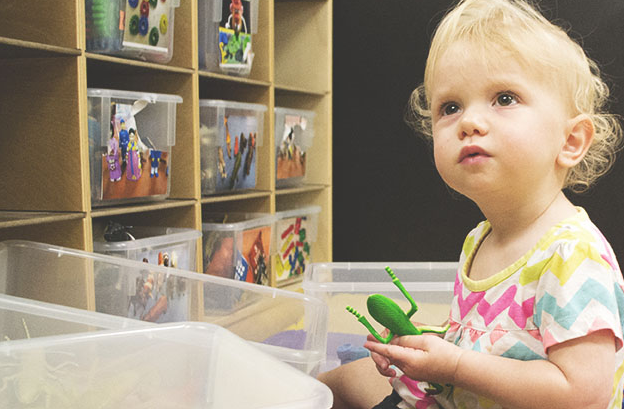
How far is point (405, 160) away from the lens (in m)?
2.54

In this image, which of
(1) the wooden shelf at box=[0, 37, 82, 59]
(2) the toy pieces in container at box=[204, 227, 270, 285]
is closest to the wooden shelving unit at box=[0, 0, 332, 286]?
(1) the wooden shelf at box=[0, 37, 82, 59]

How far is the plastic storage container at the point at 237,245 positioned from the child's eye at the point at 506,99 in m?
1.23

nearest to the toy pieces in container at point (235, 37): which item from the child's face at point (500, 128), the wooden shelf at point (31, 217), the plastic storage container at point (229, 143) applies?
the plastic storage container at point (229, 143)

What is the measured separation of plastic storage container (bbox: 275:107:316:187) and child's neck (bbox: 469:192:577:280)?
1398 millimetres

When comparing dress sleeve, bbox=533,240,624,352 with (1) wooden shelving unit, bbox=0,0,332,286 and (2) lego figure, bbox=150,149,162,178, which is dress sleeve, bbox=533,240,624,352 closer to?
(1) wooden shelving unit, bbox=0,0,332,286

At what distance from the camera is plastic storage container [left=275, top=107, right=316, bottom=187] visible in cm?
221

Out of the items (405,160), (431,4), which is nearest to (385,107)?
(405,160)

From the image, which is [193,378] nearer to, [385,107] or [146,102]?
[146,102]

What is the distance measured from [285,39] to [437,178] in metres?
0.79

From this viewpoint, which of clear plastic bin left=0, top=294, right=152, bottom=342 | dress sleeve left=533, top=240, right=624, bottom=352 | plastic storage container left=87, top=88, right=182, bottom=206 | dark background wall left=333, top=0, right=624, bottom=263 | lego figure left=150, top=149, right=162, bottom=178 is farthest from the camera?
dark background wall left=333, top=0, right=624, bottom=263

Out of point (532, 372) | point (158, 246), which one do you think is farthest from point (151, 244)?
point (532, 372)

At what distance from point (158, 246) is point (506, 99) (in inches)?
41.7

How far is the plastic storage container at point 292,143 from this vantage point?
2205 millimetres

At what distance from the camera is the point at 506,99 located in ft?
2.56
